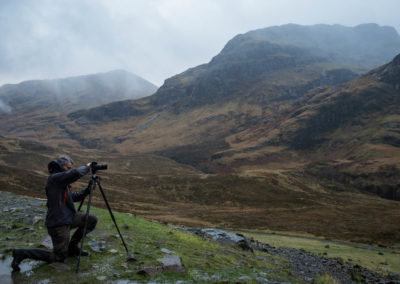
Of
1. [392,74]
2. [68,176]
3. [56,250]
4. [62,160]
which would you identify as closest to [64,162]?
[62,160]

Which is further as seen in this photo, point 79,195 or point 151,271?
point 79,195

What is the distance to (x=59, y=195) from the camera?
693cm

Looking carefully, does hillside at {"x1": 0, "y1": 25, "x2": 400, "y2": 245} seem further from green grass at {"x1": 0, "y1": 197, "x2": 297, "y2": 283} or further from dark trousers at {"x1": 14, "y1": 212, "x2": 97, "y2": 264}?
dark trousers at {"x1": 14, "y1": 212, "x2": 97, "y2": 264}

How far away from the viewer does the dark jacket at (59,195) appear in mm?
6793

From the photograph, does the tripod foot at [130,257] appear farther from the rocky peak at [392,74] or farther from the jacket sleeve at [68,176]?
the rocky peak at [392,74]

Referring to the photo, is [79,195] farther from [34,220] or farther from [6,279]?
[34,220]

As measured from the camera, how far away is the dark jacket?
679 centimetres

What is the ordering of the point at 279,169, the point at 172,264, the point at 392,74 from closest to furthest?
the point at 172,264 < the point at 279,169 < the point at 392,74

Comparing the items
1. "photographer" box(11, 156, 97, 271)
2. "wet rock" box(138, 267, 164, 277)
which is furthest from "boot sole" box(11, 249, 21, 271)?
"wet rock" box(138, 267, 164, 277)

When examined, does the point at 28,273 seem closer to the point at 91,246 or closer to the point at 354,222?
the point at 91,246

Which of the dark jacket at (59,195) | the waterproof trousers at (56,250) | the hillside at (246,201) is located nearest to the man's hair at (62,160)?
the dark jacket at (59,195)

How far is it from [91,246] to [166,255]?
2448 millimetres

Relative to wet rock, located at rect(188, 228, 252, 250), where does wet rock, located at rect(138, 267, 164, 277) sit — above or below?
above

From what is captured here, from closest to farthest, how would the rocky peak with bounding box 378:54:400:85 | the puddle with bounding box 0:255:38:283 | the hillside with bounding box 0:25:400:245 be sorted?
1. the puddle with bounding box 0:255:38:283
2. the hillside with bounding box 0:25:400:245
3. the rocky peak with bounding box 378:54:400:85
